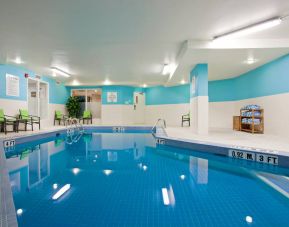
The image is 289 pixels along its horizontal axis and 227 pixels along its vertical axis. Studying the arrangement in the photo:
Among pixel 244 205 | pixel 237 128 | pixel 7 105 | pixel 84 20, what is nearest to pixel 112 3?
pixel 84 20

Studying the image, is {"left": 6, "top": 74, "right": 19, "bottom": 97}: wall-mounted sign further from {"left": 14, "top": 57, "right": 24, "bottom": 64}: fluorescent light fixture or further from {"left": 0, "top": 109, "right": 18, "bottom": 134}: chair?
{"left": 0, "top": 109, "right": 18, "bottom": 134}: chair

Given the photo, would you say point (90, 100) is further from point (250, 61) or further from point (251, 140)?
point (251, 140)

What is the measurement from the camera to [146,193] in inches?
86.4

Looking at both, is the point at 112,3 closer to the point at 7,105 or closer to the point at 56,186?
the point at 56,186

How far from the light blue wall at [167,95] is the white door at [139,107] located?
0.41 metres

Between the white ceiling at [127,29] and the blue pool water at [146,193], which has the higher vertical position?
the white ceiling at [127,29]

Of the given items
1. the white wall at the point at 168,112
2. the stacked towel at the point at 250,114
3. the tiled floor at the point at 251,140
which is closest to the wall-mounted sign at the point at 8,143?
the tiled floor at the point at 251,140

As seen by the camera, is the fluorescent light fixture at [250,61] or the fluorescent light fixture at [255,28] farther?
the fluorescent light fixture at [250,61]

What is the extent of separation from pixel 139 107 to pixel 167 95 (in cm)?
206

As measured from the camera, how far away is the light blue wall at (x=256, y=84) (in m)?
5.57

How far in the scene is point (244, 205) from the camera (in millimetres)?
1936

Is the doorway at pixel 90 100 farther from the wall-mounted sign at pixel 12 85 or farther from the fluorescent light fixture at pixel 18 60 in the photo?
the fluorescent light fixture at pixel 18 60

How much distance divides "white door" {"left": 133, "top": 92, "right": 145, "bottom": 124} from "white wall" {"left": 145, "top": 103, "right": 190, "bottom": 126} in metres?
0.30

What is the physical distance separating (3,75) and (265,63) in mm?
9198
